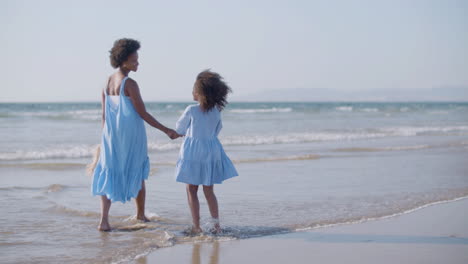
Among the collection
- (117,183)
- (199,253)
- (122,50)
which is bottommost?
(199,253)

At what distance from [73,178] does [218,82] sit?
4.57m

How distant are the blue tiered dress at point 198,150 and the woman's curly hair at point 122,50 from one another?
77 cm

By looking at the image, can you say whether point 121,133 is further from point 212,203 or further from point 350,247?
point 350,247

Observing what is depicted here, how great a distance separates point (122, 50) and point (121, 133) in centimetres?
77

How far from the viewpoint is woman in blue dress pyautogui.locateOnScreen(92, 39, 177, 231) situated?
469cm

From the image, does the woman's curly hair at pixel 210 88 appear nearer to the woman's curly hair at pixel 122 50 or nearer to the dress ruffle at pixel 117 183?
the woman's curly hair at pixel 122 50

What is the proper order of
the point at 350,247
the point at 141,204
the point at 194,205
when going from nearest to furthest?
the point at 350,247 < the point at 194,205 < the point at 141,204

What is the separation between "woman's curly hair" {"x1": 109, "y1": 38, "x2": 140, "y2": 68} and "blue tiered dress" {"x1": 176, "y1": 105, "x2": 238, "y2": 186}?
774 millimetres

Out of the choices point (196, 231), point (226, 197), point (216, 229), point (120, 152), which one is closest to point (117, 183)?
point (120, 152)

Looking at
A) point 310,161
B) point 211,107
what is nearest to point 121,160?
point 211,107

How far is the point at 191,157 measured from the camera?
461 centimetres

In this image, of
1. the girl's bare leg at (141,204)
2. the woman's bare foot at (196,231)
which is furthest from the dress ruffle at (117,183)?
the woman's bare foot at (196,231)

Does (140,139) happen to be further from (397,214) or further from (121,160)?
(397,214)

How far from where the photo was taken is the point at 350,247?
4172 millimetres
